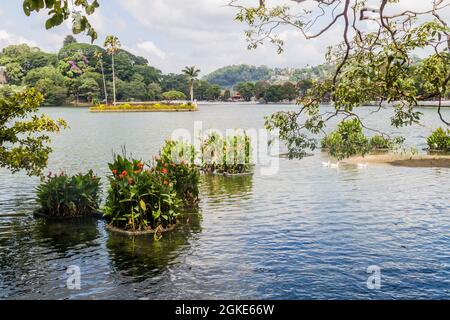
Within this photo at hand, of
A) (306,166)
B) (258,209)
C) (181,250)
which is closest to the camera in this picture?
(181,250)

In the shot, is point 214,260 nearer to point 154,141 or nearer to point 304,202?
point 304,202

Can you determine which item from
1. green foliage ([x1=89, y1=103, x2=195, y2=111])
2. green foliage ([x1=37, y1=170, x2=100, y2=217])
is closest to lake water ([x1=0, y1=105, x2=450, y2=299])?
green foliage ([x1=37, y1=170, x2=100, y2=217])

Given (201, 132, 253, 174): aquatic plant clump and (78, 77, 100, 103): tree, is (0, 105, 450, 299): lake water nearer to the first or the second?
(201, 132, 253, 174): aquatic plant clump

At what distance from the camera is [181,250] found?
16016 mm

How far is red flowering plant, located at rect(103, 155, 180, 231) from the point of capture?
17750 mm

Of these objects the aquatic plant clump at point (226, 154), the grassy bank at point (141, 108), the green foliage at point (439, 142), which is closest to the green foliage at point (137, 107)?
the grassy bank at point (141, 108)

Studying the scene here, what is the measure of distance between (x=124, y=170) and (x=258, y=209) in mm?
6326

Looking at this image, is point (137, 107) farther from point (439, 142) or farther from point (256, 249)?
point (256, 249)

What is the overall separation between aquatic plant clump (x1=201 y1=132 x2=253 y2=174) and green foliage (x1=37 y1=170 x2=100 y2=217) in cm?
1167

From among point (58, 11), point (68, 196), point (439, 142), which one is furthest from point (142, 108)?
point (58, 11)

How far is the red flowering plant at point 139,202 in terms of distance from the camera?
1775 cm

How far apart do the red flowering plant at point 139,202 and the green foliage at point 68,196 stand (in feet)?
6.31
